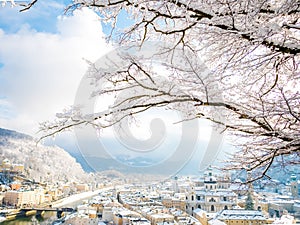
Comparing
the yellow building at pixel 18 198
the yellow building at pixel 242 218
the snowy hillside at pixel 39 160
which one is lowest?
the yellow building at pixel 18 198

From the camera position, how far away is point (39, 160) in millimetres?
47531

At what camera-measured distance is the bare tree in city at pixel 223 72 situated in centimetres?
138

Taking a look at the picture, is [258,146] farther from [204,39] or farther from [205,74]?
[204,39]

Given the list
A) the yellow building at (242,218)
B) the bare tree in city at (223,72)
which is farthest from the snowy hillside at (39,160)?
the bare tree in city at (223,72)

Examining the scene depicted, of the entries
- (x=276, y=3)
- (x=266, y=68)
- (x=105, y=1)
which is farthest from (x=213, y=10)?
(x=266, y=68)

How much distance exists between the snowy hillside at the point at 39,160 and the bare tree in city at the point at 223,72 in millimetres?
44339

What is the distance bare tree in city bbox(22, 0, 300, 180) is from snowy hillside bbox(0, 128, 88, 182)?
44339mm

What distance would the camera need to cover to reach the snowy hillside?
4509 centimetres

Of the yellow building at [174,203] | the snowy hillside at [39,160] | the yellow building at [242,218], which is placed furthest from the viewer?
the snowy hillside at [39,160]

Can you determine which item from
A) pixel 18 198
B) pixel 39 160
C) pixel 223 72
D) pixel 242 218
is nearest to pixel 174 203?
pixel 242 218

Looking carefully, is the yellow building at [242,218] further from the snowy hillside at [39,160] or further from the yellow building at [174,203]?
the snowy hillside at [39,160]

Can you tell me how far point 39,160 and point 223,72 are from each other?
2001 inches

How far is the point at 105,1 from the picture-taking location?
4.84ft

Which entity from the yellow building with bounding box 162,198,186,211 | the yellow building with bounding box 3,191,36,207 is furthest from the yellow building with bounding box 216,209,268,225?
the yellow building with bounding box 3,191,36,207
